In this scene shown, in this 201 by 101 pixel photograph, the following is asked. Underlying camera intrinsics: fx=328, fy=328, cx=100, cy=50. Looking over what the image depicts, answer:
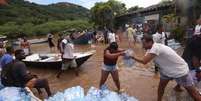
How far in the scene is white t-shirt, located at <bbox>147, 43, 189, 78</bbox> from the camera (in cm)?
592

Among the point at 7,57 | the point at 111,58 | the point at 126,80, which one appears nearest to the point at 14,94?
the point at 7,57

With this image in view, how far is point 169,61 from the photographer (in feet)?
19.7

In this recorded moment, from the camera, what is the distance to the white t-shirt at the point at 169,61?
592 cm

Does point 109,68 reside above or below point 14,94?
above

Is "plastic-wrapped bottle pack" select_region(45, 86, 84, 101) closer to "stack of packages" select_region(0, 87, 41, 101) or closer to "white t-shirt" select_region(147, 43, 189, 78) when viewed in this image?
"stack of packages" select_region(0, 87, 41, 101)

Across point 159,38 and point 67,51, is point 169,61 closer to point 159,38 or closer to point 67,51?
point 159,38

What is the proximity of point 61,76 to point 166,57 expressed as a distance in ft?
23.1

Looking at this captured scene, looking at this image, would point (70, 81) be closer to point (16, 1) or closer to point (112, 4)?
point (112, 4)

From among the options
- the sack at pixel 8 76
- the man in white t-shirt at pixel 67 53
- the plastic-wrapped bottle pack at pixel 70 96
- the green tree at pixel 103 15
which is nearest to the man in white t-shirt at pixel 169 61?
the plastic-wrapped bottle pack at pixel 70 96

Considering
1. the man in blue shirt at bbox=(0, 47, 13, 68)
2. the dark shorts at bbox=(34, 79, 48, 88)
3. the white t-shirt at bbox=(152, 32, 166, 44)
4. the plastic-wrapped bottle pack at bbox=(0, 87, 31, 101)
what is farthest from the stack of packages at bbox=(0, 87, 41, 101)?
the white t-shirt at bbox=(152, 32, 166, 44)

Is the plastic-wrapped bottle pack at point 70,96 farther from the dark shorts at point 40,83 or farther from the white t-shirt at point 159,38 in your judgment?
the white t-shirt at point 159,38

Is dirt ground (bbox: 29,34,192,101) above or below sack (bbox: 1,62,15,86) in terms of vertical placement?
below

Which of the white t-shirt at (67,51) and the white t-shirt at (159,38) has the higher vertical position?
the white t-shirt at (159,38)

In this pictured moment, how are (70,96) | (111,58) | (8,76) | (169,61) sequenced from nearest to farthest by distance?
1. (169,61)
2. (70,96)
3. (8,76)
4. (111,58)
